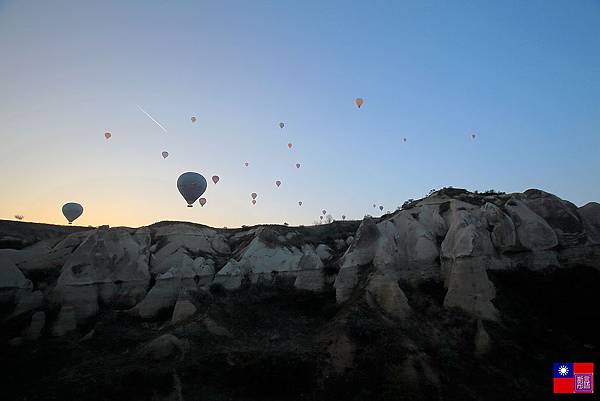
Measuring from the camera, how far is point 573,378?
14.4 m

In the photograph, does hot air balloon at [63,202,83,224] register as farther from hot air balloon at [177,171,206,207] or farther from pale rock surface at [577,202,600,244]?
pale rock surface at [577,202,600,244]

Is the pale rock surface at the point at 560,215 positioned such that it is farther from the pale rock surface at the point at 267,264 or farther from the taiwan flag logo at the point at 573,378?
the pale rock surface at the point at 267,264

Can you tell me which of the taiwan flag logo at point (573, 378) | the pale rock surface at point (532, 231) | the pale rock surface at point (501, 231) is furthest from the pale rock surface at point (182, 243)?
the taiwan flag logo at point (573, 378)

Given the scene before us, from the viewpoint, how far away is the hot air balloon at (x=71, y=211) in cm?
4338

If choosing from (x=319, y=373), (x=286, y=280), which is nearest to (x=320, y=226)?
(x=286, y=280)

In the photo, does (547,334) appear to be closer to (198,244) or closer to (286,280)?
(286,280)

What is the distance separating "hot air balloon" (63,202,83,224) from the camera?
43.4 metres

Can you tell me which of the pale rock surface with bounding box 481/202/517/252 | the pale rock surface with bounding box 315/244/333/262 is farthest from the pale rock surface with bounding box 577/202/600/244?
the pale rock surface with bounding box 315/244/333/262

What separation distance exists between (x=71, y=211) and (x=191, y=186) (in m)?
21.1

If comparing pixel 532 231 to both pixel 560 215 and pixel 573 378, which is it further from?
pixel 573 378

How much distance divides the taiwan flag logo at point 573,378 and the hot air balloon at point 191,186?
78.0 ft

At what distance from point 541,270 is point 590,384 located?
6.26 metres

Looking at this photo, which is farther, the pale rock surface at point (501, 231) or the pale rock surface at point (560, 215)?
the pale rock surface at point (560, 215)

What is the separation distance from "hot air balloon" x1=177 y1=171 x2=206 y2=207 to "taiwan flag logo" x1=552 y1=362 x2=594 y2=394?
23770mm
